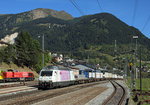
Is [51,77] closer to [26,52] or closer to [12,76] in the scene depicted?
[12,76]

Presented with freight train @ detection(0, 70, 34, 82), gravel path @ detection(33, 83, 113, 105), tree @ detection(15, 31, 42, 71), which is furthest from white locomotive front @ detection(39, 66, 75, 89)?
tree @ detection(15, 31, 42, 71)

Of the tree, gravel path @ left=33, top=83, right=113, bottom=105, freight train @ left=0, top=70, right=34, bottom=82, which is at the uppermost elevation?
the tree

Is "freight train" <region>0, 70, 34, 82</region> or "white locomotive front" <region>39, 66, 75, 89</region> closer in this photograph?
"white locomotive front" <region>39, 66, 75, 89</region>

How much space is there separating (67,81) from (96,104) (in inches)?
794

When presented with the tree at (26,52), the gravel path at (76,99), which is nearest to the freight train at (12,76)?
the tree at (26,52)

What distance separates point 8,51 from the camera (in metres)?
→ 80.0

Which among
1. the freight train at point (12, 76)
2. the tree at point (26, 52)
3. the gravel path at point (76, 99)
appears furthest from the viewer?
the tree at point (26, 52)

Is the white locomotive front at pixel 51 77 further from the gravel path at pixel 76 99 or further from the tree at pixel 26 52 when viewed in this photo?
the tree at pixel 26 52

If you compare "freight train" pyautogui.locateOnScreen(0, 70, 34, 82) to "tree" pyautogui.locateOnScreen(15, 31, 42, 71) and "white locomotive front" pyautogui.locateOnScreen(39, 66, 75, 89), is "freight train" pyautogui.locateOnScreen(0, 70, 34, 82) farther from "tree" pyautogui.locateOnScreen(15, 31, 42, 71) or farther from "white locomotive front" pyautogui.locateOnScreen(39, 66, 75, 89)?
"tree" pyautogui.locateOnScreen(15, 31, 42, 71)

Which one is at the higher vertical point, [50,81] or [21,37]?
[21,37]

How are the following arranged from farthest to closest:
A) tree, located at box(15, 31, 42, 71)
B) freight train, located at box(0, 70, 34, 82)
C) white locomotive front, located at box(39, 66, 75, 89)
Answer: tree, located at box(15, 31, 42, 71) → freight train, located at box(0, 70, 34, 82) → white locomotive front, located at box(39, 66, 75, 89)

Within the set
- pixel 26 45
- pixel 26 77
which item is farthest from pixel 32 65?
pixel 26 77

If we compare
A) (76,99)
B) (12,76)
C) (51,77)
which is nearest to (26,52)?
(12,76)

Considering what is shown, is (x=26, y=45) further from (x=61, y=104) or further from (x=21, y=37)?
(x=61, y=104)
